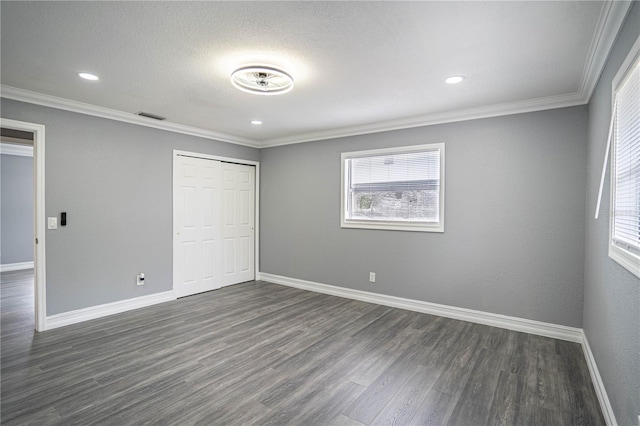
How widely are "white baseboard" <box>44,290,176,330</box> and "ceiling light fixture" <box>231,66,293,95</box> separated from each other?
10.6ft

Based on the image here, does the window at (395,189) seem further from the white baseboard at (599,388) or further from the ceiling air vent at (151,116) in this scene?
the ceiling air vent at (151,116)

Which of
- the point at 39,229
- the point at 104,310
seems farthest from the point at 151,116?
the point at 104,310

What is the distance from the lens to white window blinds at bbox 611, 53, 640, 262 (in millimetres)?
1660

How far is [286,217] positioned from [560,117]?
4043 millimetres

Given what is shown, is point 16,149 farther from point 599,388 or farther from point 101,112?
point 599,388

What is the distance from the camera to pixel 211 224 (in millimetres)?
5297

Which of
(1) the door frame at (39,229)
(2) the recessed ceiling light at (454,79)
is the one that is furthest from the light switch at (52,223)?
(2) the recessed ceiling light at (454,79)

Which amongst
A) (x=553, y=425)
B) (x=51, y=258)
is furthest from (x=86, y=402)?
(x=553, y=425)

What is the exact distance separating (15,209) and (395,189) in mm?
7837

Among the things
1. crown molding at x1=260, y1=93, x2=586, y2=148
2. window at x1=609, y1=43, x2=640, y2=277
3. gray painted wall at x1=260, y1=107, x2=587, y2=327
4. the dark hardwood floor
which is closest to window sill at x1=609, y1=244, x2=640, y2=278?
window at x1=609, y1=43, x2=640, y2=277

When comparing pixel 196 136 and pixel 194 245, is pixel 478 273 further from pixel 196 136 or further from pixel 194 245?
pixel 196 136

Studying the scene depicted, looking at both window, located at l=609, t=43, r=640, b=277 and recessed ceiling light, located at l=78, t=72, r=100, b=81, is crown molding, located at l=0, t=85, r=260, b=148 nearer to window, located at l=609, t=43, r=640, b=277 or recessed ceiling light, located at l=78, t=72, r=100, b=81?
recessed ceiling light, located at l=78, t=72, r=100, b=81

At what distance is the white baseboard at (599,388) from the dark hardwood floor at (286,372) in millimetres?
57

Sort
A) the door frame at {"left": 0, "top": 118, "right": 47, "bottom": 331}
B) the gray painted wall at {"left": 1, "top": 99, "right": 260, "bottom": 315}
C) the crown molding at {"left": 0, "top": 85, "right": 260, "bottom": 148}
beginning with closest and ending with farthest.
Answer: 1. the crown molding at {"left": 0, "top": 85, "right": 260, "bottom": 148}
2. the door frame at {"left": 0, "top": 118, "right": 47, "bottom": 331}
3. the gray painted wall at {"left": 1, "top": 99, "right": 260, "bottom": 315}
